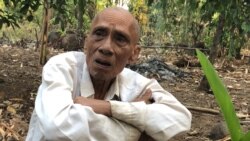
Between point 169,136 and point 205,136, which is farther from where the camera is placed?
point 205,136

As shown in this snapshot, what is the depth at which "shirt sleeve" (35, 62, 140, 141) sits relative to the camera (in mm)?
1524

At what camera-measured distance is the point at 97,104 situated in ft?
5.34

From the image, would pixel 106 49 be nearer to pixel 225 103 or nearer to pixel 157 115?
pixel 157 115

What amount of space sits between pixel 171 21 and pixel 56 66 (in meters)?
8.69

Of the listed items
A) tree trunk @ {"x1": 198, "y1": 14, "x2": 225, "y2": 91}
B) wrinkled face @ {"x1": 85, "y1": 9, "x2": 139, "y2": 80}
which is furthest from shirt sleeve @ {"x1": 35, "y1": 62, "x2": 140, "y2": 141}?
tree trunk @ {"x1": 198, "y1": 14, "x2": 225, "y2": 91}

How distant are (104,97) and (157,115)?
0.27 meters

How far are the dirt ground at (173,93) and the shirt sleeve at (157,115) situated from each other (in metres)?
0.30

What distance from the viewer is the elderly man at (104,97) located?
5.09 ft

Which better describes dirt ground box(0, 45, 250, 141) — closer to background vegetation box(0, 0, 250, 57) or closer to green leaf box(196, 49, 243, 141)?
background vegetation box(0, 0, 250, 57)

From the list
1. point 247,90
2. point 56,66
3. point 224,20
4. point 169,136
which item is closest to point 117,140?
point 169,136

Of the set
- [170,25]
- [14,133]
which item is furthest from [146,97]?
[170,25]

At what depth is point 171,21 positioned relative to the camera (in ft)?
33.6

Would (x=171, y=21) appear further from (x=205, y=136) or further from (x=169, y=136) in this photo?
(x=169, y=136)

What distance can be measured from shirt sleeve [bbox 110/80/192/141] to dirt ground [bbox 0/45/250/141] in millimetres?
301
